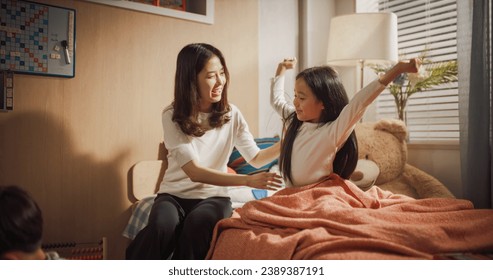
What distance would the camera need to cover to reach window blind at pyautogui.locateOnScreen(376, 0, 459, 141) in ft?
6.88

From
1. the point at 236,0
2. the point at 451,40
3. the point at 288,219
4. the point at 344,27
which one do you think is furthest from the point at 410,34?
the point at 288,219

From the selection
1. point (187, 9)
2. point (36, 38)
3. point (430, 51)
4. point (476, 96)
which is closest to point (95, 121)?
point (36, 38)

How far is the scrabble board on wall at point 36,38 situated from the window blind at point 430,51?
1.65m

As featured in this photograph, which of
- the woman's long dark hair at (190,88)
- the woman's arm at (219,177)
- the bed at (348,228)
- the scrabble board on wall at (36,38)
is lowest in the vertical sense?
the bed at (348,228)

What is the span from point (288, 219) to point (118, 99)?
108 centimetres

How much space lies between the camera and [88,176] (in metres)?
1.70

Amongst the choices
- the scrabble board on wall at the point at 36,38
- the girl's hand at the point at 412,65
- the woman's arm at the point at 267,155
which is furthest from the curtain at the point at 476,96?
the scrabble board on wall at the point at 36,38

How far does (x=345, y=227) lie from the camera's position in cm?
86

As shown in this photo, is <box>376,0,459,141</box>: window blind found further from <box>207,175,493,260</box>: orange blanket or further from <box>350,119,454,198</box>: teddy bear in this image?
<box>207,175,493,260</box>: orange blanket

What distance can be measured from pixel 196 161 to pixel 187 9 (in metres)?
1.07

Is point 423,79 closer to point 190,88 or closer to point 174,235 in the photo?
point 190,88

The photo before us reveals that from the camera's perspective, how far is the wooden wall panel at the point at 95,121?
5.11 ft

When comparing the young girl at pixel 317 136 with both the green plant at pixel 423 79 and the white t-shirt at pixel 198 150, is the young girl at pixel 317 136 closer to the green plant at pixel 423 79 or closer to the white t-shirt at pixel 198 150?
the white t-shirt at pixel 198 150

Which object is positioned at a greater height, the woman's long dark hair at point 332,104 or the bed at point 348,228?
the woman's long dark hair at point 332,104
